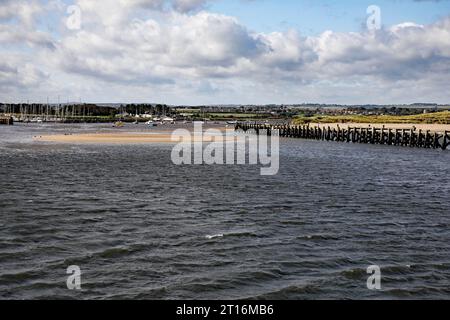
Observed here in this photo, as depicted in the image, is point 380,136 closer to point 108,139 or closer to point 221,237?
point 108,139

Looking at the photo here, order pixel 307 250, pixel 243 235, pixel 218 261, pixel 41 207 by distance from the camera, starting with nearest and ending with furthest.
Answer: pixel 218 261, pixel 307 250, pixel 243 235, pixel 41 207

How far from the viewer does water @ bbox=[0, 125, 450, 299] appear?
13.6 meters

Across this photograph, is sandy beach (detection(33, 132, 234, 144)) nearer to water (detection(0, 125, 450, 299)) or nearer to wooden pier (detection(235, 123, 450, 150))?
wooden pier (detection(235, 123, 450, 150))

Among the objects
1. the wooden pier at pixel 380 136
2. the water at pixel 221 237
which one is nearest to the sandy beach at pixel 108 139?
the wooden pier at pixel 380 136

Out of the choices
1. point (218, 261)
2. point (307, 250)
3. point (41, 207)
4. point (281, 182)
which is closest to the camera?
point (218, 261)

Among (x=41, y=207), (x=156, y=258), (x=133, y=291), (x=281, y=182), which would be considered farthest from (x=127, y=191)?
(x=133, y=291)

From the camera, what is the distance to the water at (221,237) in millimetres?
13633

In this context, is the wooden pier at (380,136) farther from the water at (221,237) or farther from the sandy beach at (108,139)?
the water at (221,237)

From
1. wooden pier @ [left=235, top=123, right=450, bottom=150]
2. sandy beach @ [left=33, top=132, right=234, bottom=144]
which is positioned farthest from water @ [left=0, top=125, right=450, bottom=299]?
sandy beach @ [left=33, top=132, right=234, bottom=144]

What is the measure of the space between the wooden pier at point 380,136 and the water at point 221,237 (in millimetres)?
41645

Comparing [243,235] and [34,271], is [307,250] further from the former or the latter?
[34,271]

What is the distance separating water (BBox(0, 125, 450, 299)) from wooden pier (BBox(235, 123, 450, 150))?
41645 mm
